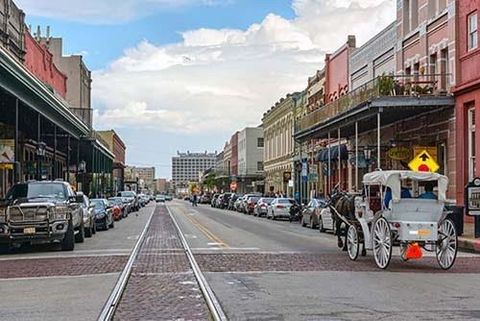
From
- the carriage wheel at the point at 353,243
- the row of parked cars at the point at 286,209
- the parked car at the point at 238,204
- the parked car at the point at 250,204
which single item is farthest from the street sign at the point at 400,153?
the parked car at the point at 238,204

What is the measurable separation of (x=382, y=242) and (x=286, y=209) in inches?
1271

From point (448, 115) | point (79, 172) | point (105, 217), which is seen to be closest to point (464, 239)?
point (448, 115)

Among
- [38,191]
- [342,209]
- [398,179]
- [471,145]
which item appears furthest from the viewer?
[471,145]

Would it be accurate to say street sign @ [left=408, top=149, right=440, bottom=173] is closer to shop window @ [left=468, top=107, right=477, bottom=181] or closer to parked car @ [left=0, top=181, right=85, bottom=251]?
shop window @ [left=468, top=107, right=477, bottom=181]

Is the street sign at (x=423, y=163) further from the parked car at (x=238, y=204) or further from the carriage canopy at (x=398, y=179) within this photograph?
the parked car at (x=238, y=204)

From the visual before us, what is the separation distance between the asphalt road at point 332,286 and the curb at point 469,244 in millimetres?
1024

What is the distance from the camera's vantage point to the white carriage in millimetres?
16781

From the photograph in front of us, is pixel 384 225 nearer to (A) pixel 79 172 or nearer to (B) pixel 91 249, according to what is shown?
(B) pixel 91 249

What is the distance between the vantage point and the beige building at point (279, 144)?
77.2m

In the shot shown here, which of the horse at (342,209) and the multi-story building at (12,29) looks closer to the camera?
the horse at (342,209)

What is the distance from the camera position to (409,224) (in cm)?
1675

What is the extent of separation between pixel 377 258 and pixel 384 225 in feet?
2.73

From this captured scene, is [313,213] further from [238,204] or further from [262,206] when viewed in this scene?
[238,204]

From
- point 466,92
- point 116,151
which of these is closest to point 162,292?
point 466,92
